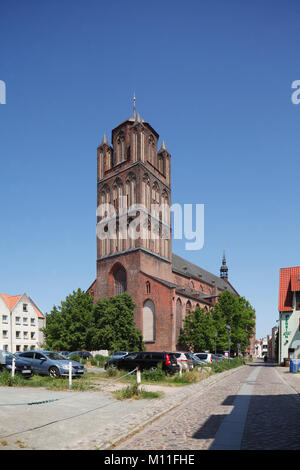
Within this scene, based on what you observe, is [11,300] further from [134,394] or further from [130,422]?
[130,422]

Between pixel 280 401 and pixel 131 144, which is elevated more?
pixel 131 144

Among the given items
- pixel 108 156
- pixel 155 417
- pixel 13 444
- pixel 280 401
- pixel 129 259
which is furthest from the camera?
pixel 108 156

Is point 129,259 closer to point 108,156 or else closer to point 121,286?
point 121,286

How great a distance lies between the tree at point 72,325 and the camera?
158ft

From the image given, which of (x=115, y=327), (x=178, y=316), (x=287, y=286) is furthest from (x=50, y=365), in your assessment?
(x=178, y=316)

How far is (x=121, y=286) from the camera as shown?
56.5m

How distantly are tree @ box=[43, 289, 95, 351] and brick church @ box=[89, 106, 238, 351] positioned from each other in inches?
240

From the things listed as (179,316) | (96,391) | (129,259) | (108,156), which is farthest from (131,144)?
(96,391)

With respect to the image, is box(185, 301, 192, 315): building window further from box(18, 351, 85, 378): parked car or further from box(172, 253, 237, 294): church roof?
box(18, 351, 85, 378): parked car

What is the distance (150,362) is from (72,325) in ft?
93.1

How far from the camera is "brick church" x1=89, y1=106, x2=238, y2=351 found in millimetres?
52469

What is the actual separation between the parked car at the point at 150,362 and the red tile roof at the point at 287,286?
25.4 metres

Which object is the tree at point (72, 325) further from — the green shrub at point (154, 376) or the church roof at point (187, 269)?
the green shrub at point (154, 376)
